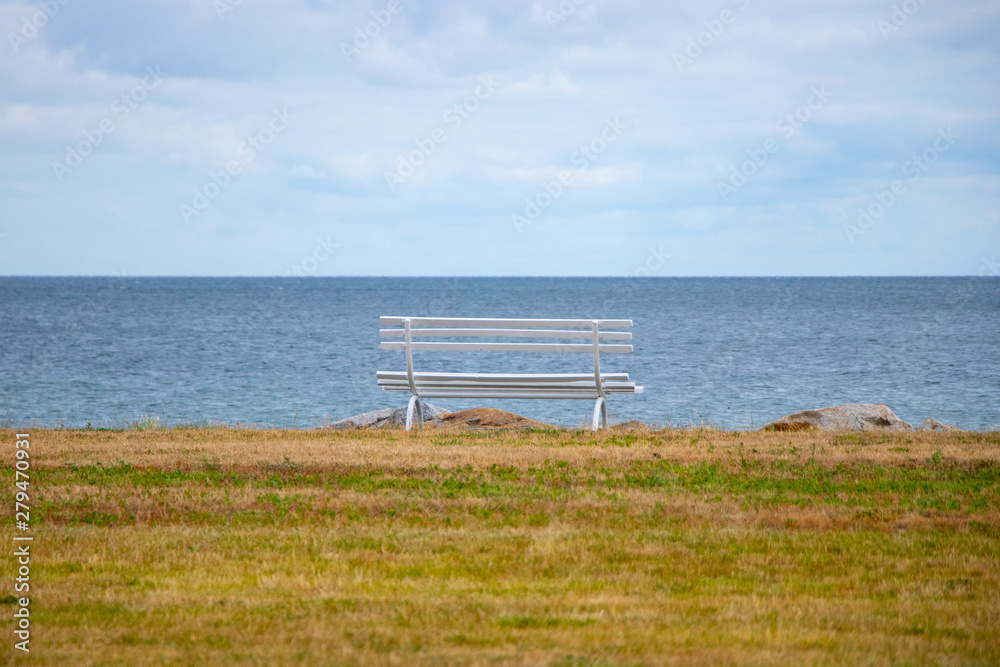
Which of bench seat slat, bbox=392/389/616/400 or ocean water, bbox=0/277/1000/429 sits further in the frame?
ocean water, bbox=0/277/1000/429

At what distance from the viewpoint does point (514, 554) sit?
5426mm

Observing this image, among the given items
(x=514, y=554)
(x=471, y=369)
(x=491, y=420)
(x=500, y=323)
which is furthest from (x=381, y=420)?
(x=471, y=369)

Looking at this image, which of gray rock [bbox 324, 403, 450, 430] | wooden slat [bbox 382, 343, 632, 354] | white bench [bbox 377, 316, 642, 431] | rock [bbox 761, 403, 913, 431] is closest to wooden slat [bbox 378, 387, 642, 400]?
white bench [bbox 377, 316, 642, 431]

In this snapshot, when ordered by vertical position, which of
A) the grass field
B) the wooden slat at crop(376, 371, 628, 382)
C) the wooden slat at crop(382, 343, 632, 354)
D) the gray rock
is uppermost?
the wooden slat at crop(382, 343, 632, 354)

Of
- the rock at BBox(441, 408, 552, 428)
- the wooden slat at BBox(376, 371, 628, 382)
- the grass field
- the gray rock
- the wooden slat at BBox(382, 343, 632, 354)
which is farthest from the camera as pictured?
the gray rock

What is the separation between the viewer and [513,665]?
3.77 metres

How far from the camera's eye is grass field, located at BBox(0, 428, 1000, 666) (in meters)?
4.08

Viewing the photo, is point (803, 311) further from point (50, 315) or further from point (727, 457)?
point (727, 457)

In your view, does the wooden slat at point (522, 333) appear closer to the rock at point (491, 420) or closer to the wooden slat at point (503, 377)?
the wooden slat at point (503, 377)

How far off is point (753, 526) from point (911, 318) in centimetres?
6479

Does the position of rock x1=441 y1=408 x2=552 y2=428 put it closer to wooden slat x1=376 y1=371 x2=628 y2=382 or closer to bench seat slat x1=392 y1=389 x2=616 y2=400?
bench seat slat x1=392 y1=389 x2=616 y2=400

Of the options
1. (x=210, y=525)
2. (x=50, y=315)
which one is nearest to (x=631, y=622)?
(x=210, y=525)

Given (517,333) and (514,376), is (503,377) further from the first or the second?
(517,333)

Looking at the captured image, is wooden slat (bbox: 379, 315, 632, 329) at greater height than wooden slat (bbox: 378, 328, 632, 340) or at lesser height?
greater
